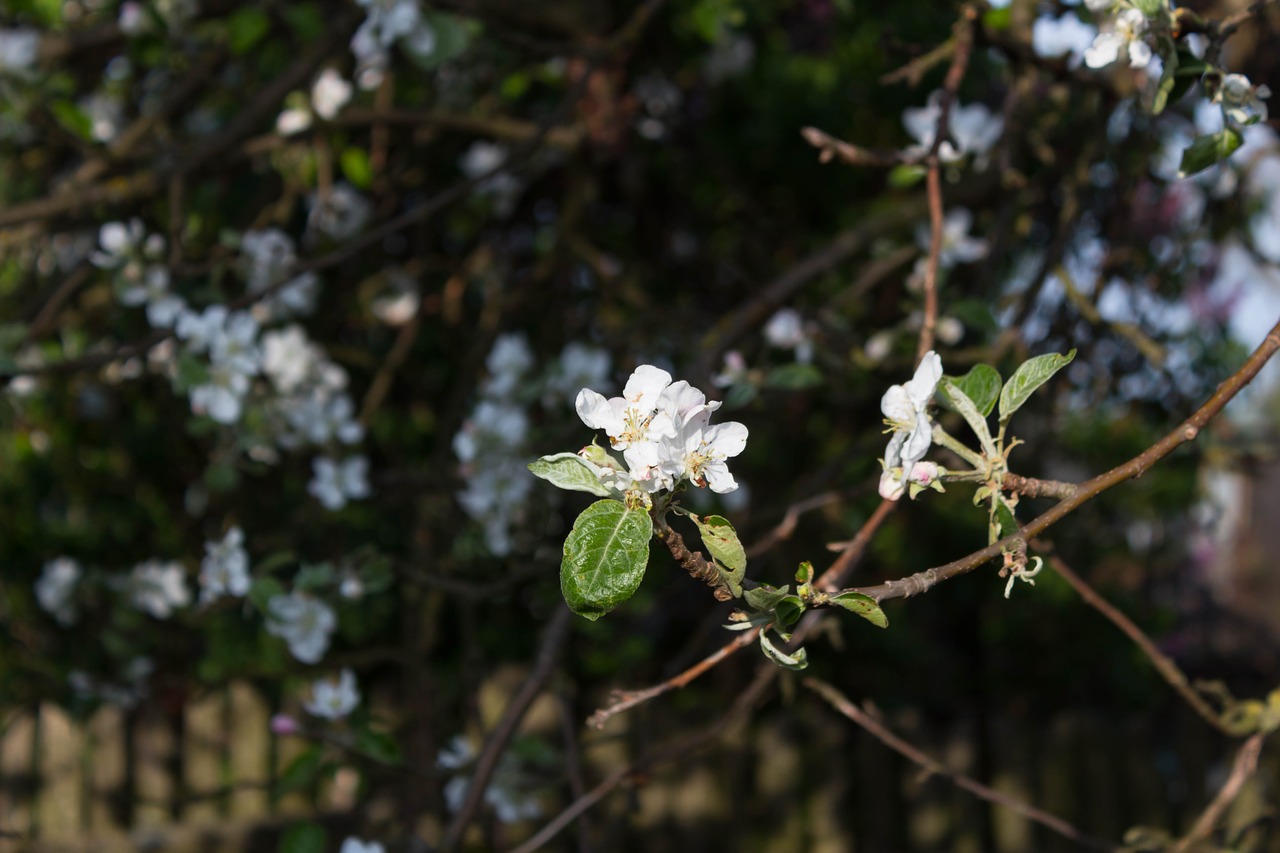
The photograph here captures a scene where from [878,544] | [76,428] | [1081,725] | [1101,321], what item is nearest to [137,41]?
[76,428]

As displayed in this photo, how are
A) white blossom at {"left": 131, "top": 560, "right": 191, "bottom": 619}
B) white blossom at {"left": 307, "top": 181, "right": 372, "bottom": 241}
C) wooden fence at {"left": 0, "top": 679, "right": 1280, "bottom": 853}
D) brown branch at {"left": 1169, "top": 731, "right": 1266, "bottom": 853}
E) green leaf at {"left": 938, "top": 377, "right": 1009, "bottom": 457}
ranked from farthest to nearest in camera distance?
wooden fence at {"left": 0, "top": 679, "right": 1280, "bottom": 853}, white blossom at {"left": 307, "top": 181, "right": 372, "bottom": 241}, white blossom at {"left": 131, "top": 560, "right": 191, "bottom": 619}, brown branch at {"left": 1169, "top": 731, "right": 1266, "bottom": 853}, green leaf at {"left": 938, "top": 377, "right": 1009, "bottom": 457}

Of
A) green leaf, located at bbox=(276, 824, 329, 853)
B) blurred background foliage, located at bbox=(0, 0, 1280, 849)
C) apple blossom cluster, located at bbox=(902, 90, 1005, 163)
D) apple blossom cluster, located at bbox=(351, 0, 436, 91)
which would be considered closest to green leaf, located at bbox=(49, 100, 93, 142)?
blurred background foliage, located at bbox=(0, 0, 1280, 849)

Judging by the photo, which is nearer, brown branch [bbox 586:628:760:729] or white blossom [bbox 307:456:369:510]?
brown branch [bbox 586:628:760:729]

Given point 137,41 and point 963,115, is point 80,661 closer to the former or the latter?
point 137,41

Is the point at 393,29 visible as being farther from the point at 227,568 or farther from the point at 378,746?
the point at 378,746

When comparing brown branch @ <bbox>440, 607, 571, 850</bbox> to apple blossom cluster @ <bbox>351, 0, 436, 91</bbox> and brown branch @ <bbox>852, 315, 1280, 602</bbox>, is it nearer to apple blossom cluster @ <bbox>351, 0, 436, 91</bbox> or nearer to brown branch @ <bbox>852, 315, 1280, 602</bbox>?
brown branch @ <bbox>852, 315, 1280, 602</bbox>

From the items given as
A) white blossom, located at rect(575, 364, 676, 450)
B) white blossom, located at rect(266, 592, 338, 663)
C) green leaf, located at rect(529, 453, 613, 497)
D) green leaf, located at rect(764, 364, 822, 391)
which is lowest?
white blossom, located at rect(266, 592, 338, 663)

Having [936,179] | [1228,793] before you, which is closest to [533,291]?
[936,179]
